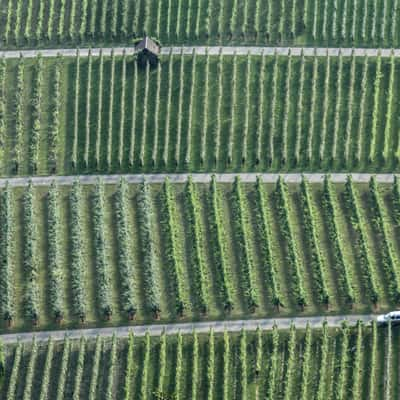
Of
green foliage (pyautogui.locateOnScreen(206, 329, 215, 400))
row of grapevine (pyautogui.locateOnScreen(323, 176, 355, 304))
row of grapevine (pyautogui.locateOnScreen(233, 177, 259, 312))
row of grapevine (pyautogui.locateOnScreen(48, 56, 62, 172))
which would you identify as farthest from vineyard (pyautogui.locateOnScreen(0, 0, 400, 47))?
green foliage (pyautogui.locateOnScreen(206, 329, 215, 400))

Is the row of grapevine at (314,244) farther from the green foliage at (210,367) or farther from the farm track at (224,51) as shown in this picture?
the farm track at (224,51)

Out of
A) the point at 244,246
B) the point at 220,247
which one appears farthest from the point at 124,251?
the point at 244,246

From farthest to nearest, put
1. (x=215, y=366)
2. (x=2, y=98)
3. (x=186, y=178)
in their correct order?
1. (x=2, y=98)
2. (x=186, y=178)
3. (x=215, y=366)

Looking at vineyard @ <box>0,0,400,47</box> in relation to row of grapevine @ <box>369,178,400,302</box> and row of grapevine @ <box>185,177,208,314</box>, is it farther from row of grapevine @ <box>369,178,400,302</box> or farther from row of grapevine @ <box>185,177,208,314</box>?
row of grapevine @ <box>185,177,208,314</box>

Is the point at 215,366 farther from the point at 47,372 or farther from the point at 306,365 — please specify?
the point at 47,372

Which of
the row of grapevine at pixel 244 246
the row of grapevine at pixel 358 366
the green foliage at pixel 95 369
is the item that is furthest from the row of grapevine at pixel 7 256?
the row of grapevine at pixel 358 366
